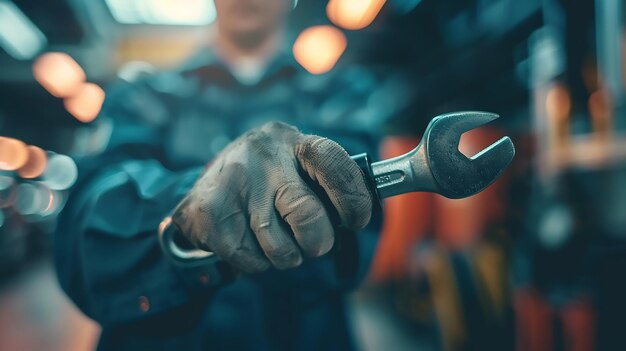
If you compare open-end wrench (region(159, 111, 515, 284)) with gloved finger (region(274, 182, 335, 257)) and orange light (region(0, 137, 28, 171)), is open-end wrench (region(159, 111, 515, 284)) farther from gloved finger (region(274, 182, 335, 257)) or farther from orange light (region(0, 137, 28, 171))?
orange light (region(0, 137, 28, 171))

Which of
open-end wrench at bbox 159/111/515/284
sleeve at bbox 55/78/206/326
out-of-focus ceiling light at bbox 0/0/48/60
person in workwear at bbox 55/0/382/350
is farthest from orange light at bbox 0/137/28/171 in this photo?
out-of-focus ceiling light at bbox 0/0/48/60

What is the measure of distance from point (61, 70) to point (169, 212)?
3762 mm

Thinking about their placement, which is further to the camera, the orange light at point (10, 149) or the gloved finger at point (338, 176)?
the orange light at point (10, 149)

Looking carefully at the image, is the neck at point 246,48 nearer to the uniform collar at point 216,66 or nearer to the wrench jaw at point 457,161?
the uniform collar at point 216,66

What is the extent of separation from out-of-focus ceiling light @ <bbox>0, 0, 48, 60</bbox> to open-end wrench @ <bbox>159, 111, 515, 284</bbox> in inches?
117

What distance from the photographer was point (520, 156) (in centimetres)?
192

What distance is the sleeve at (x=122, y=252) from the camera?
39cm

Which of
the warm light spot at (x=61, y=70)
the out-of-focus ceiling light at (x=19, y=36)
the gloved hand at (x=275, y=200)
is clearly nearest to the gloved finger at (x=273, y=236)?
the gloved hand at (x=275, y=200)

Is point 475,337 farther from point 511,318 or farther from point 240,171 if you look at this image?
point 240,171

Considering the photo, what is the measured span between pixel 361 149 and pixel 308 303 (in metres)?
0.26

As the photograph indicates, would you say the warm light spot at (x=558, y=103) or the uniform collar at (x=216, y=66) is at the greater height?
the uniform collar at (x=216, y=66)

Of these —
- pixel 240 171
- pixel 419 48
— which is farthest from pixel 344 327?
pixel 419 48

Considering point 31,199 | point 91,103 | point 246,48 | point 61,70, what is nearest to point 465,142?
point 246,48

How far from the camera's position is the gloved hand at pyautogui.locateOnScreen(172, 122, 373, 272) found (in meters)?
0.25
